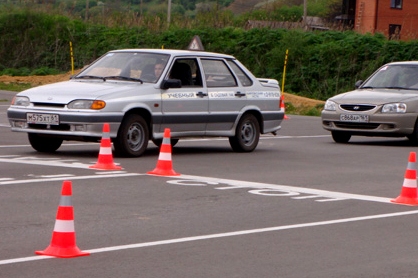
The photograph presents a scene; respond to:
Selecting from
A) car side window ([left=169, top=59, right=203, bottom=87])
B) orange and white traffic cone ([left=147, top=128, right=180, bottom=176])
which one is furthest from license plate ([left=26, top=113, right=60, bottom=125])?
car side window ([left=169, top=59, right=203, bottom=87])

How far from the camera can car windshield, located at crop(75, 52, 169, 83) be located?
1552 cm

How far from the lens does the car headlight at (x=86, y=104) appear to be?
46.8 feet

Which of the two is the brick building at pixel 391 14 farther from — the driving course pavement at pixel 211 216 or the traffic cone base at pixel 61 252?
the traffic cone base at pixel 61 252

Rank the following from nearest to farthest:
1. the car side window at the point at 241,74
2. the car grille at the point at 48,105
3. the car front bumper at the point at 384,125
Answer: the car grille at the point at 48,105 → the car side window at the point at 241,74 → the car front bumper at the point at 384,125

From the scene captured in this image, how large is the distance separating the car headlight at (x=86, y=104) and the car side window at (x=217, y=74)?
8.52 feet

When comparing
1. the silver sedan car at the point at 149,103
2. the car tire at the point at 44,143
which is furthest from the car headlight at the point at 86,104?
the car tire at the point at 44,143

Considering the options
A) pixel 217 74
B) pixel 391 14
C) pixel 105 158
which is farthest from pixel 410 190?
pixel 391 14

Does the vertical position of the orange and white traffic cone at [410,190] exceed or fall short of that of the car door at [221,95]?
it falls short

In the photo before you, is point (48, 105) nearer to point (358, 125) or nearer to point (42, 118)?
point (42, 118)

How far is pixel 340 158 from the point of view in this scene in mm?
16547

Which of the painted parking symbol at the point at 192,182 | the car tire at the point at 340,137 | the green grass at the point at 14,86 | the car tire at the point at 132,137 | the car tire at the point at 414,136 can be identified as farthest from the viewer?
the green grass at the point at 14,86

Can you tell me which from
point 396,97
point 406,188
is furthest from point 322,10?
point 406,188

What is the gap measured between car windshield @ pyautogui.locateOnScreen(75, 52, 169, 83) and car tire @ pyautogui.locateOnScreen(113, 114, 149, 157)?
875 mm

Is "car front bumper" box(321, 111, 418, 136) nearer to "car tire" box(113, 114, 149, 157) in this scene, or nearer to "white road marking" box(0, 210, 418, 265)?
"car tire" box(113, 114, 149, 157)
